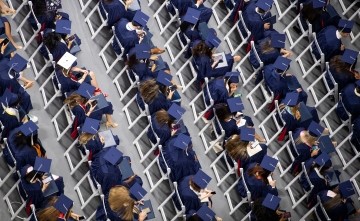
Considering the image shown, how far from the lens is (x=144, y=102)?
14.6 metres

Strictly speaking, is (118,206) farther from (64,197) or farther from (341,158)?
(341,158)

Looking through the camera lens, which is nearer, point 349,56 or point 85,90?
point 85,90

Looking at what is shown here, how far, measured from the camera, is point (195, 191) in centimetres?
1393

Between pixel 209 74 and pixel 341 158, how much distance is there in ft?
7.26

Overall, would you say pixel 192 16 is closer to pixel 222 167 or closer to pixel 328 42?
pixel 328 42

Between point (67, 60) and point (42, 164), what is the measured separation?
167 cm

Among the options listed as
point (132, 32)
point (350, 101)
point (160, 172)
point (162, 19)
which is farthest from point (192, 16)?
point (350, 101)

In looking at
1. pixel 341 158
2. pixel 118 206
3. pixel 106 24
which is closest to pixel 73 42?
pixel 106 24

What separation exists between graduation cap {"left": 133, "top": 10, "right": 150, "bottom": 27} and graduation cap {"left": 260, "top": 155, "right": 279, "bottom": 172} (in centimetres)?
257

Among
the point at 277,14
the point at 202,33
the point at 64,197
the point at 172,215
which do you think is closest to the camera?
the point at 64,197

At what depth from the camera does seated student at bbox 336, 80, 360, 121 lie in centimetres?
1505

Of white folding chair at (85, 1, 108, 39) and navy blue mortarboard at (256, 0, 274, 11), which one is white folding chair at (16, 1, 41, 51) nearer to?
white folding chair at (85, 1, 108, 39)

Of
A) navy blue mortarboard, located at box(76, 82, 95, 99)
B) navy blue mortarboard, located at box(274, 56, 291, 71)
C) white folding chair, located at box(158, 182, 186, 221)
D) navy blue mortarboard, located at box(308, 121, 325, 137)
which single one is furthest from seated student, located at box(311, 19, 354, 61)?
navy blue mortarboard, located at box(76, 82, 95, 99)

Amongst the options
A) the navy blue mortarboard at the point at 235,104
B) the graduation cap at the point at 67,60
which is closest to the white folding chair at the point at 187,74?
the navy blue mortarboard at the point at 235,104
